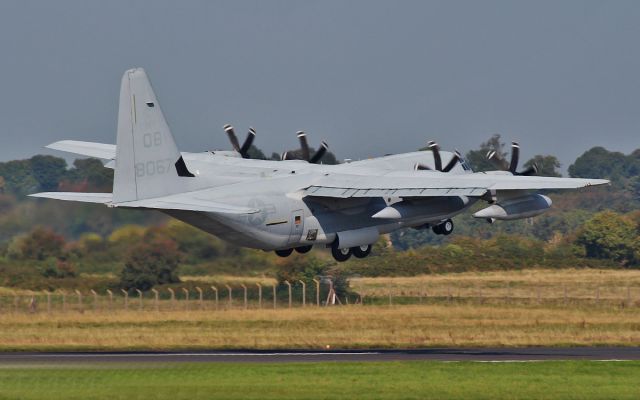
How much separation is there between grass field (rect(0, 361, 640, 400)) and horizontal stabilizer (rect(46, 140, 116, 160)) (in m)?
19.2

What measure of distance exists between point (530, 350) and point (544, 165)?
8677 centimetres

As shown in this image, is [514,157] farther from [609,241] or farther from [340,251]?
[609,241]

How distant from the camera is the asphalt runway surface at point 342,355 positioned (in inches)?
1930

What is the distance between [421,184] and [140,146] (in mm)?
11795

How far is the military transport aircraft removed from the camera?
51.1m

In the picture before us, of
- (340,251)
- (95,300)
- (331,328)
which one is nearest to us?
(340,251)

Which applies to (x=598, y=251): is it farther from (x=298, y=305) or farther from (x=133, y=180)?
(x=133, y=180)

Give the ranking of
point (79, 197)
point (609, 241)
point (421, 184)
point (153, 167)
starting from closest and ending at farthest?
point (153, 167) < point (79, 197) < point (421, 184) < point (609, 241)

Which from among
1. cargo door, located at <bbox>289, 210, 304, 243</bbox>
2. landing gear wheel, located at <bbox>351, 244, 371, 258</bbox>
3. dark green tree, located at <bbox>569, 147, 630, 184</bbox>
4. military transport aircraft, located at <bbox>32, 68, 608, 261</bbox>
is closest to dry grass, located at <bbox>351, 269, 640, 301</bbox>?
landing gear wheel, located at <bbox>351, 244, 371, 258</bbox>

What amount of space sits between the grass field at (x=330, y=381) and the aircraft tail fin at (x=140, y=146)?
24.5 feet

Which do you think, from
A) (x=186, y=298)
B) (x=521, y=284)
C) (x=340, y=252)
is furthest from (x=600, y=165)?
(x=340, y=252)

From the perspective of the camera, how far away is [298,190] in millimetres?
54875

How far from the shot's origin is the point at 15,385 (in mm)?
41812

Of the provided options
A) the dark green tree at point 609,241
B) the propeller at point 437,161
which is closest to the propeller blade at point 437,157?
the propeller at point 437,161
